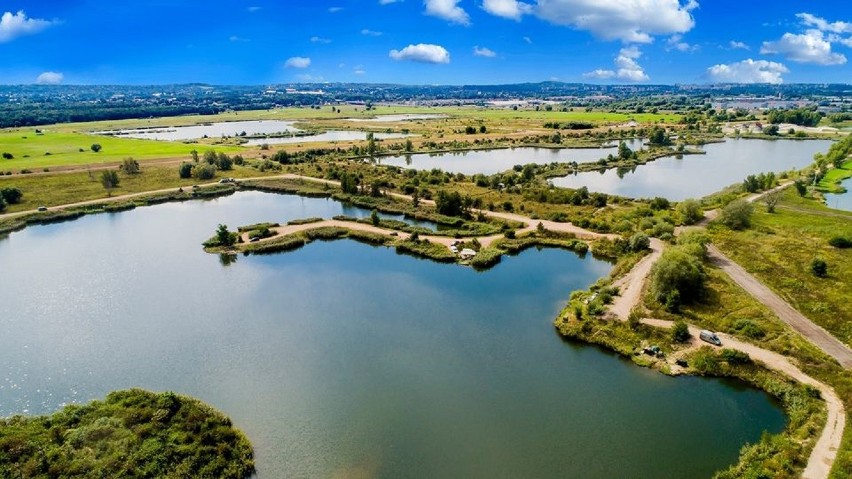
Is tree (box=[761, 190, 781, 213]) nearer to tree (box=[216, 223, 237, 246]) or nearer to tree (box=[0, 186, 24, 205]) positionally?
tree (box=[216, 223, 237, 246])

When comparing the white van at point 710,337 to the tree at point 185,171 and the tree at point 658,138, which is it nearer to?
the tree at point 185,171

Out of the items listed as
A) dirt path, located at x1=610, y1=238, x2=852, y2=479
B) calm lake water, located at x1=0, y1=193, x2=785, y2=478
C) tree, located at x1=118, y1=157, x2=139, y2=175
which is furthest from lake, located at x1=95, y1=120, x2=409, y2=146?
dirt path, located at x1=610, y1=238, x2=852, y2=479

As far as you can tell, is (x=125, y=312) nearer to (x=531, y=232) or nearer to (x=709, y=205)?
(x=531, y=232)

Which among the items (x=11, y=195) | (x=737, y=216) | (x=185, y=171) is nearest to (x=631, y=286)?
(x=737, y=216)

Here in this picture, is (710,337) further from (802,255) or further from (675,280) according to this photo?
(802,255)

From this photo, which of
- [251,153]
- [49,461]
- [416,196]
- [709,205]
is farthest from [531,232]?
[251,153]

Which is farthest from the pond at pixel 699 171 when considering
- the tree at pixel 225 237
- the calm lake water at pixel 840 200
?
the tree at pixel 225 237
